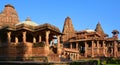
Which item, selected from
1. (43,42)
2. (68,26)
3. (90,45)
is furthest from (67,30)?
(43,42)

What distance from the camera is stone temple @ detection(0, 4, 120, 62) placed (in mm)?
26875

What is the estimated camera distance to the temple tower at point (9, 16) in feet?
130

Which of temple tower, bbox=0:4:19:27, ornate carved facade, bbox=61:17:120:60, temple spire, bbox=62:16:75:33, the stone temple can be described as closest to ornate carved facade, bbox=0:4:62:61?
the stone temple

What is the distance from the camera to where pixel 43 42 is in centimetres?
2688

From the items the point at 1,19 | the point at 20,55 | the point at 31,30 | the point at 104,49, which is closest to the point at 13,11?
the point at 1,19

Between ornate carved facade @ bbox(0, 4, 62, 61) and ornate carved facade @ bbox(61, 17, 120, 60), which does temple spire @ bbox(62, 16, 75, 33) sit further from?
ornate carved facade @ bbox(0, 4, 62, 61)

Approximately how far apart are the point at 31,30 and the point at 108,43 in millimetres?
28309

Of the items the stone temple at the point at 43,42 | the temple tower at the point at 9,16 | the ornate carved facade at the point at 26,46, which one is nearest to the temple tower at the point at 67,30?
the stone temple at the point at 43,42

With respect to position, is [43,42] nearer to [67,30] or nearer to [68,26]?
[67,30]

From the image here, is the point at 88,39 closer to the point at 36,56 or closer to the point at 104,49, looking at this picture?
the point at 104,49

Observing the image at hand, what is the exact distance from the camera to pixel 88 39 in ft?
152

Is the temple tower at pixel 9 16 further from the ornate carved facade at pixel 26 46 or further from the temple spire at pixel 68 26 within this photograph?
the temple spire at pixel 68 26

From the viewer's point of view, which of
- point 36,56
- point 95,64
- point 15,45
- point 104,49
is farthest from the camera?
point 104,49

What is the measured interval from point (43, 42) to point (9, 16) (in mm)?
16450
